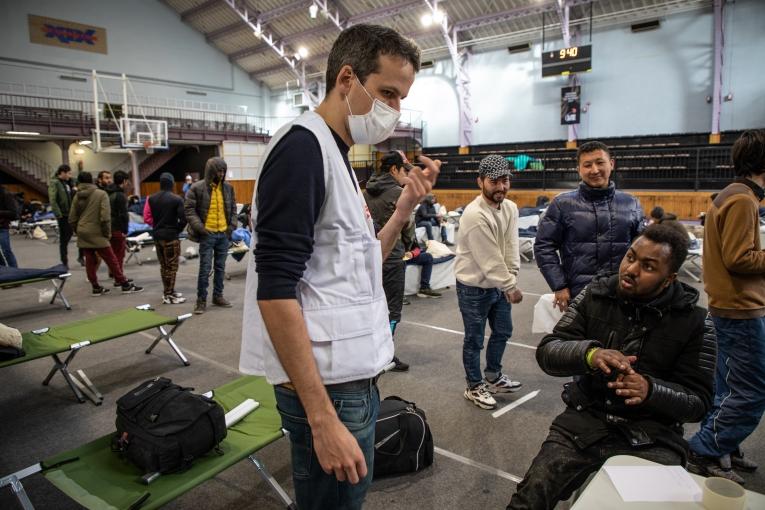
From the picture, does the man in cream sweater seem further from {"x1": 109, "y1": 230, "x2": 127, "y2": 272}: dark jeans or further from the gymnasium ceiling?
the gymnasium ceiling

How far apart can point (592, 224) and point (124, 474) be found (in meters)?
2.51

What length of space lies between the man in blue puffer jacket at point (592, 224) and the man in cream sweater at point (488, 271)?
362 mm

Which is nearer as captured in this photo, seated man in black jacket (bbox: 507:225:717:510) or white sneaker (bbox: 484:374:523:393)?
seated man in black jacket (bbox: 507:225:717:510)

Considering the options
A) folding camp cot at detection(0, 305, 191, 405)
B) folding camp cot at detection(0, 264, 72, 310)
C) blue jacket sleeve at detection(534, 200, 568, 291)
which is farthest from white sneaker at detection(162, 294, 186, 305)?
blue jacket sleeve at detection(534, 200, 568, 291)

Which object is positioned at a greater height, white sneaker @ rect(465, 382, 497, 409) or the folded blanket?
the folded blanket

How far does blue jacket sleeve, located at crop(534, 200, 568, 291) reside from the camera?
106 inches

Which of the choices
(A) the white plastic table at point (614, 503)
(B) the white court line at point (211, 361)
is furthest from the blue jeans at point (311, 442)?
(B) the white court line at point (211, 361)

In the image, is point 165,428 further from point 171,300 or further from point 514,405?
point 171,300

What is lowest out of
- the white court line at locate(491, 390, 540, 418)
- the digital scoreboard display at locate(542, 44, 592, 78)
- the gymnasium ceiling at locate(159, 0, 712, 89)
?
the white court line at locate(491, 390, 540, 418)

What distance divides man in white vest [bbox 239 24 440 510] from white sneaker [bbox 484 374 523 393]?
2.36 metres

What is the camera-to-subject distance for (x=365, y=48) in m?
1.02

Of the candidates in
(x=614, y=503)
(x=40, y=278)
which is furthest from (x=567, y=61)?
(x=614, y=503)

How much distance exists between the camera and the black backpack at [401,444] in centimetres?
233

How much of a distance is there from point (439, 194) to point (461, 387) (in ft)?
49.3
